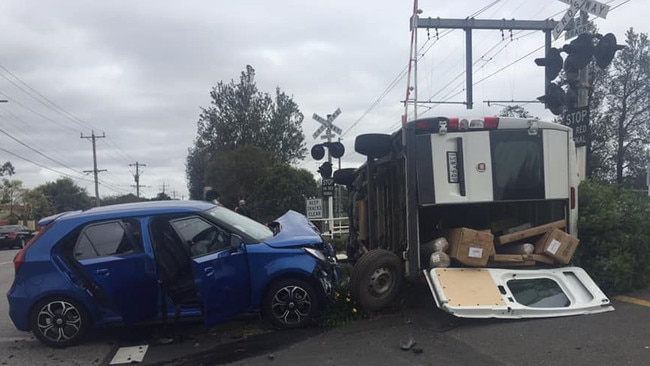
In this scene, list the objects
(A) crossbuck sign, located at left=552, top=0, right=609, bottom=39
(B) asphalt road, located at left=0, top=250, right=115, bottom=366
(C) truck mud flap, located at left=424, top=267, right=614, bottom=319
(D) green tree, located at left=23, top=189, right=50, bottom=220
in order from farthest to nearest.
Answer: (D) green tree, located at left=23, top=189, right=50, bottom=220 < (A) crossbuck sign, located at left=552, top=0, right=609, bottom=39 < (C) truck mud flap, located at left=424, top=267, right=614, bottom=319 < (B) asphalt road, located at left=0, top=250, right=115, bottom=366

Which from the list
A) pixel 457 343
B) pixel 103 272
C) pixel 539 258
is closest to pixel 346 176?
pixel 539 258

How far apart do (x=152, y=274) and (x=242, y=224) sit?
1.31 metres

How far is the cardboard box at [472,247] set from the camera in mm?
6613

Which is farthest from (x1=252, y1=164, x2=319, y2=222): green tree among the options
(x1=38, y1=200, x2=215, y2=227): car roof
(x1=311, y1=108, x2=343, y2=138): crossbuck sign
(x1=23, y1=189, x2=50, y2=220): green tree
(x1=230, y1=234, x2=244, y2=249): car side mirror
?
(x1=23, y1=189, x2=50, y2=220): green tree

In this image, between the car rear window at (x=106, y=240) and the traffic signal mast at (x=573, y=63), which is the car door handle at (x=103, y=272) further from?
the traffic signal mast at (x=573, y=63)

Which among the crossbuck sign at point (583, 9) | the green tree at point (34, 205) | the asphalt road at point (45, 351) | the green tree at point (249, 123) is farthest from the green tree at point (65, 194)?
the crossbuck sign at point (583, 9)

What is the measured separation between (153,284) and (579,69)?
7290 mm

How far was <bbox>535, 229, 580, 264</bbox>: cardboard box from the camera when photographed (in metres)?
6.79

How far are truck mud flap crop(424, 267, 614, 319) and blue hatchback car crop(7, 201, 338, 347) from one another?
1.50 meters

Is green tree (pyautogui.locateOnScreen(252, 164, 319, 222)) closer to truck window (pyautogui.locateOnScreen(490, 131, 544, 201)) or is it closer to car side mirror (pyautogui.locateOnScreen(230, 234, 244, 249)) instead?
truck window (pyautogui.locateOnScreen(490, 131, 544, 201))

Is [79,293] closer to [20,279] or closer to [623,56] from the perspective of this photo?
[20,279]

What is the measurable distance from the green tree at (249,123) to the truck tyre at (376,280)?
41.8 meters

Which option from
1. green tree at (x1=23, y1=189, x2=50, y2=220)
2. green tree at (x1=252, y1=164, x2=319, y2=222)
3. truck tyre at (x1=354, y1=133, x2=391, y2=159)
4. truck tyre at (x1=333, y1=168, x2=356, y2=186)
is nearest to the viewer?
truck tyre at (x1=354, y1=133, x2=391, y2=159)

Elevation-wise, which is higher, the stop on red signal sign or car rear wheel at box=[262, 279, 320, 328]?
the stop on red signal sign
